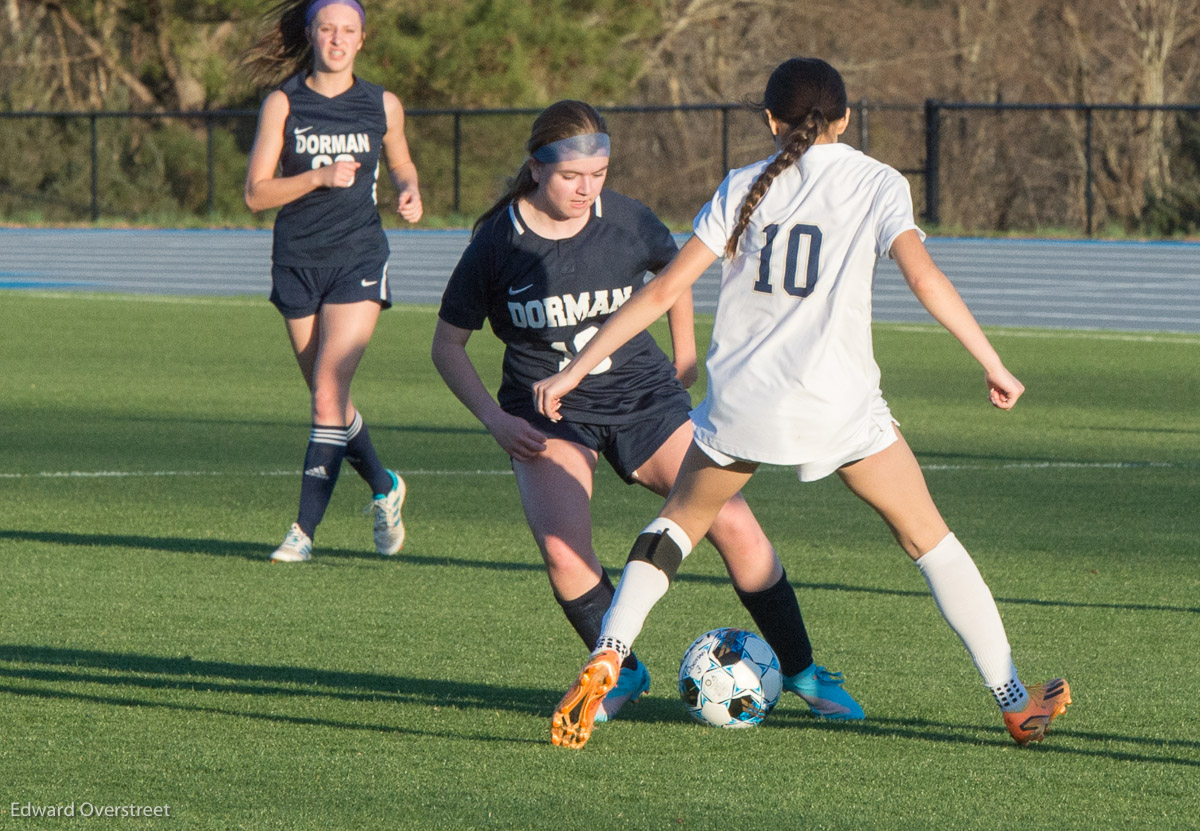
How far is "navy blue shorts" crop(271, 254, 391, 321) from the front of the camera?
7.71 metres

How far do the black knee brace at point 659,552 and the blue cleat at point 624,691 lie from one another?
472 millimetres

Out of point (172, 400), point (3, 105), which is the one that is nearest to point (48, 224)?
point (3, 105)

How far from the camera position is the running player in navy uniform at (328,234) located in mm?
7594

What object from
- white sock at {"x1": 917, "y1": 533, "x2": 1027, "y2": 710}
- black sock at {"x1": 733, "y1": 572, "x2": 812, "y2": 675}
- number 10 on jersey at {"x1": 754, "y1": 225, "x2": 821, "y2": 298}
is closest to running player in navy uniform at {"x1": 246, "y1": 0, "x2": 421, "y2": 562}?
black sock at {"x1": 733, "y1": 572, "x2": 812, "y2": 675}

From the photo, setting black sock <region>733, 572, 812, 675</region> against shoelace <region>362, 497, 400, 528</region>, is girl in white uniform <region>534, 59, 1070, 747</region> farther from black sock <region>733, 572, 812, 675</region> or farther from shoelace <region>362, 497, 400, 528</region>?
shoelace <region>362, 497, 400, 528</region>

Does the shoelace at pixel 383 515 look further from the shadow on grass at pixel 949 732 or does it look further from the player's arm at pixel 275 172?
the shadow on grass at pixel 949 732

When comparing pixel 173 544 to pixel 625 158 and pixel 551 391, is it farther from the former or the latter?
pixel 625 158

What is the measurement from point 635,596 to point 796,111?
3.95 feet

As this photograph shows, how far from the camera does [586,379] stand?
5.30 metres

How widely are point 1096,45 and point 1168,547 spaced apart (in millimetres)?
34335

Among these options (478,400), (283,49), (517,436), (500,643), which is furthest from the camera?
(283,49)

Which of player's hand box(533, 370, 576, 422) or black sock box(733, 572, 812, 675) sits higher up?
player's hand box(533, 370, 576, 422)

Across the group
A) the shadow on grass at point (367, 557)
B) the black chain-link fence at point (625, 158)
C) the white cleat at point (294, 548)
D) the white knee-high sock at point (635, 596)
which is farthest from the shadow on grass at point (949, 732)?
the black chain-link fence at point (625, 158)

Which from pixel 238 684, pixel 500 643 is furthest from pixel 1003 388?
pixel 238 684
